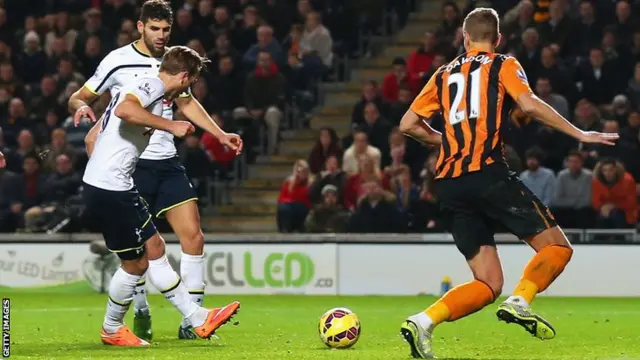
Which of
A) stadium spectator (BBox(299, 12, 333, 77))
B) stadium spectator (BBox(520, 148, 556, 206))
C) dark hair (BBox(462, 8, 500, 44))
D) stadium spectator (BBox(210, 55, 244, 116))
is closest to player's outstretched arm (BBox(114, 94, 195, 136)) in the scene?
dark hair (BBox(462, 8, 500, 44))

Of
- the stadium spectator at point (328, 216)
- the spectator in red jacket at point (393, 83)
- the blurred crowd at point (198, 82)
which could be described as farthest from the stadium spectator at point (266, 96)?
the stadium spectator at point (328, 216)

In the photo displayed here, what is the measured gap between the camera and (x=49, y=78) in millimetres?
21953

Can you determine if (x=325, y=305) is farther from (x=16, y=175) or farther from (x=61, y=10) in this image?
(x=61, y=10)

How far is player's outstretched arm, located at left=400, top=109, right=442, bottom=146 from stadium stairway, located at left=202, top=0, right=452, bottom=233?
425 inches

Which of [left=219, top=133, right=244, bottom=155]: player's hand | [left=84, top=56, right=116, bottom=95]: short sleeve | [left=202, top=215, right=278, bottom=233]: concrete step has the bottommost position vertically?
[left=202, top=215, right=278, bottom=233]: concrete step

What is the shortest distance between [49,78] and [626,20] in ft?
27.8

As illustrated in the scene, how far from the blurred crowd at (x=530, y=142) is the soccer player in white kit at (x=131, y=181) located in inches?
316

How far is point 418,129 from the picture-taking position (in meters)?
8.84

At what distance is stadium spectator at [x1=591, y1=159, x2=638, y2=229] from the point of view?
17016mm

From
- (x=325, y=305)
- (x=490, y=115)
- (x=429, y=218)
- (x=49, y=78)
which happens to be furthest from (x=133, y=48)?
(x=49, y=78)

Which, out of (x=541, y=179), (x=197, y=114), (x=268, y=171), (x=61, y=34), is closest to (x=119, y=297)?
(x=197, y=114)

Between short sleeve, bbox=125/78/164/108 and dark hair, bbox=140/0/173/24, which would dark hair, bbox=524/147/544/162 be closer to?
dark hair, bbox=140/0/173/24

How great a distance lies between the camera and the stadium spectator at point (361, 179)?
60.1 ft

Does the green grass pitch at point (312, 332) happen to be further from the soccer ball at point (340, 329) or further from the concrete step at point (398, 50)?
the concrete step at point (398, 50)
